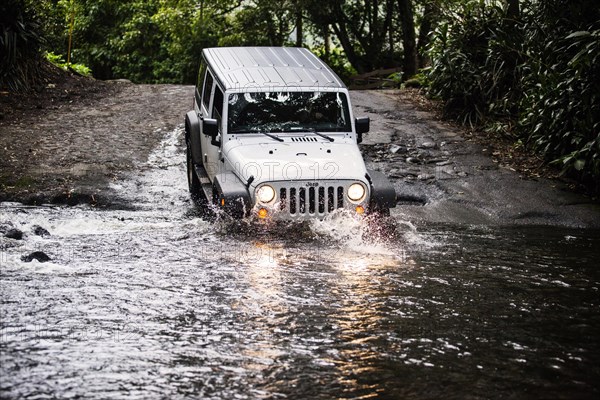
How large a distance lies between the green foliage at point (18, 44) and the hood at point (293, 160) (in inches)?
328

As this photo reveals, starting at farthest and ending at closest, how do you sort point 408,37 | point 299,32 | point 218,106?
1. point 299,32
2. point 408,37
3. point 218,106

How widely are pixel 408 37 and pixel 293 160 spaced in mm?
12396

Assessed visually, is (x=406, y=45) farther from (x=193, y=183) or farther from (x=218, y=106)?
(x=218, y=106)

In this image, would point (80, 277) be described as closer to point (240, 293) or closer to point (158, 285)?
point (158, 285)

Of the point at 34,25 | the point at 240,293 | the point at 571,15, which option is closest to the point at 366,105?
the point at 571,15

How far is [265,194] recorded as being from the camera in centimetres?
863

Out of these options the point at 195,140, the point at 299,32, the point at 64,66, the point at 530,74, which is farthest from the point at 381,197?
the point at 299,32

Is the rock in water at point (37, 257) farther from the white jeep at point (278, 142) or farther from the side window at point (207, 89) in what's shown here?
the side window at point (207, 89)

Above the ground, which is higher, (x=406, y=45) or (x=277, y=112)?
(x=406, y=45)

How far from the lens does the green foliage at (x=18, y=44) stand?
16.0m

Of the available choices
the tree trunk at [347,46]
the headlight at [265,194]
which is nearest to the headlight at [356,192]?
the headlight at [265,194]

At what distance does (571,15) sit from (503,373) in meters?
8.34

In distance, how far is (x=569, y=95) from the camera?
1202cm

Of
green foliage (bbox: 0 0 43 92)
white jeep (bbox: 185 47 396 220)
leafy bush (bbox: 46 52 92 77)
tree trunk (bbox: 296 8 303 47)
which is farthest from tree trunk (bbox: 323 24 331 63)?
white jeep (bbox: 185 47 396 220)
